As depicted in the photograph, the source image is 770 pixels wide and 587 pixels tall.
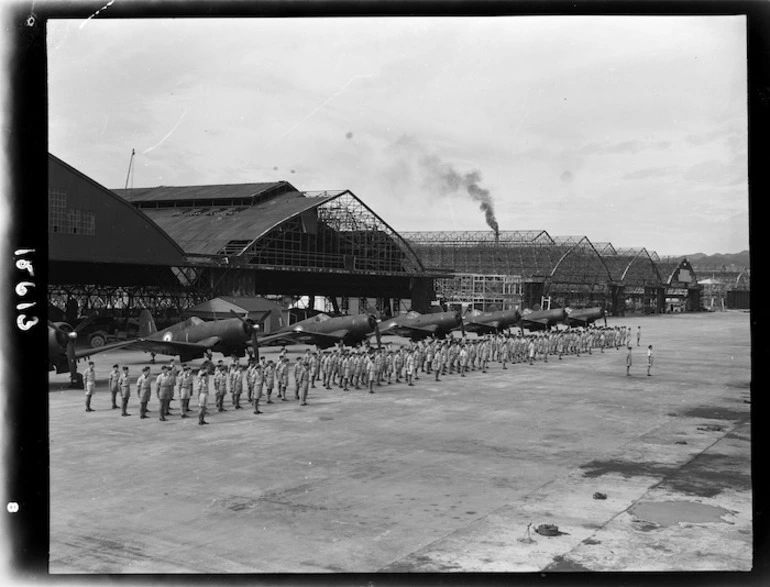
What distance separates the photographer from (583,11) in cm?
1099

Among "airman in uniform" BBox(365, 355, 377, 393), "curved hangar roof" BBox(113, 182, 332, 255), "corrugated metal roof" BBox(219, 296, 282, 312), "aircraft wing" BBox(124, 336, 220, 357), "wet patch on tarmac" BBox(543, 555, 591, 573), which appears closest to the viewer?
"wet patch on tarmac" BBox(543, 555, 591, 573)

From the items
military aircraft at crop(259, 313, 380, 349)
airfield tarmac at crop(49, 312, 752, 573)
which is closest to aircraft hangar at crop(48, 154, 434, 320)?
military aircraft at crop(259, 313, 380, 349)

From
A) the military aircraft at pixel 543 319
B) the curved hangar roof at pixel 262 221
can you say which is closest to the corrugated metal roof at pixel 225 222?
the curved hangar roof at pixel 262 221

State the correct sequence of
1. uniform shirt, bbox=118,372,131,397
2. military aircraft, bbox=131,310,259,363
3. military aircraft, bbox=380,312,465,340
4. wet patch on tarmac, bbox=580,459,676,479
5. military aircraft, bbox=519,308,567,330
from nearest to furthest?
wet patch on tarmac, bbox=580,459,676,479 → uniform shirt, bbox=118,372,131,397 → military aircraft, bbox=131,310,259,363 → military aircraft, bbox=380,312,465,340 → military aircraft, bbox=519,308,567,330

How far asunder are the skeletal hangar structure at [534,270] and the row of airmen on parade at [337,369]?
43259 mm

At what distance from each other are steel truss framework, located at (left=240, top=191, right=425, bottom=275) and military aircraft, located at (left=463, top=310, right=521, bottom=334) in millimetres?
14603

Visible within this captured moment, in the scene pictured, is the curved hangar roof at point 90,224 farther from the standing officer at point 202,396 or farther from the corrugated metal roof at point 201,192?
the corrugated metal roof at point 201,192

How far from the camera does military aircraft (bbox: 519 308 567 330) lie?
5762 centimetres

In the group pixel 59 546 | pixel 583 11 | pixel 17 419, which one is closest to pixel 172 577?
pixel 59 546

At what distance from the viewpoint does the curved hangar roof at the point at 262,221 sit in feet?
190

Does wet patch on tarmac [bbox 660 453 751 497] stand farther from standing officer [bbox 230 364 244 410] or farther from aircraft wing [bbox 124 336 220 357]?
aircraft wing [bbox 124 336 220 357]

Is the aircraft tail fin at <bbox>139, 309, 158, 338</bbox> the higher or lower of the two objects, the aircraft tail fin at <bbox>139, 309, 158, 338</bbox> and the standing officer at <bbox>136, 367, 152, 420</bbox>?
the higher

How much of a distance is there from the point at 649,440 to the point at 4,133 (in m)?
17.3

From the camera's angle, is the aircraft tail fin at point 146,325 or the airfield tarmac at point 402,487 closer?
the airfield tarmac at point 402,487
